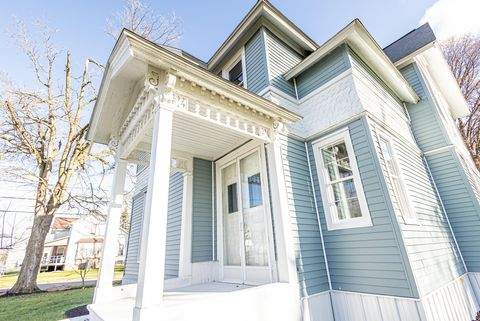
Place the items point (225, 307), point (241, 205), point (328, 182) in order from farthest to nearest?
point (241, 205) → point (328, 182) → point (225, 307)

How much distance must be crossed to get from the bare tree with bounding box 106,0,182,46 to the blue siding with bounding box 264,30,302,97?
862cm

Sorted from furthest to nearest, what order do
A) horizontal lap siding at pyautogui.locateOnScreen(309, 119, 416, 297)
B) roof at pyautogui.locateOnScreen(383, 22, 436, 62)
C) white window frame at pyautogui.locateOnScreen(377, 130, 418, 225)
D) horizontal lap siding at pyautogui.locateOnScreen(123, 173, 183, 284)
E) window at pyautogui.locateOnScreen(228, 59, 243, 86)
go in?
roof at pyautogui.locateOnScreen(383, 22, 436, 62) → window at pyautogui.locateOnScreen(228, 59, 243, 86) → horizontal lap siding at pyautogui.locateOnScreen(123, 173, 183, 284) → white window frame at pyautogui.locateOnScreen(377, 130, 418, 225) → horizontal lap siding at pyautogui.locateOnScreen(309, 119, 416, 297)

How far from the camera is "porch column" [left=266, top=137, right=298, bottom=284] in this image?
151 inches

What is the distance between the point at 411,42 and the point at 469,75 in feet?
30.7

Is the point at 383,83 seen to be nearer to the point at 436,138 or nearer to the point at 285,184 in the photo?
the point at 436,138

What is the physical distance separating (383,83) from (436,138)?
7.49 ft

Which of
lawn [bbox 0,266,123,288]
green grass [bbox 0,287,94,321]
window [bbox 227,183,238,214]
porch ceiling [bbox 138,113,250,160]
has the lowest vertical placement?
lawn [bbox 0,266,123,288]

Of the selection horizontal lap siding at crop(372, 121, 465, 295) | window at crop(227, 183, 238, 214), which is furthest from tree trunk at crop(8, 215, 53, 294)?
horizontal lap siding at crop(372, 121, 465, 295)

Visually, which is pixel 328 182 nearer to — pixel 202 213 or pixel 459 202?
pixel 202 213

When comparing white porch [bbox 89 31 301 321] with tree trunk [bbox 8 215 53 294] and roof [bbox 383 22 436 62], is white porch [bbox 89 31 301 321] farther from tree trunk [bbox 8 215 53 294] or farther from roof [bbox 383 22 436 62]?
tree trunk [bbox 8 215 53 294]

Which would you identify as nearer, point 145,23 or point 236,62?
point 236,62

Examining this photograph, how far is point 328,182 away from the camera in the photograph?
4.80 meters

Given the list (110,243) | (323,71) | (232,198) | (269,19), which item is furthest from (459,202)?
(110,243)

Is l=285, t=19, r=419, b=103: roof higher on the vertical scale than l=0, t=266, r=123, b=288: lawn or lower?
higher
